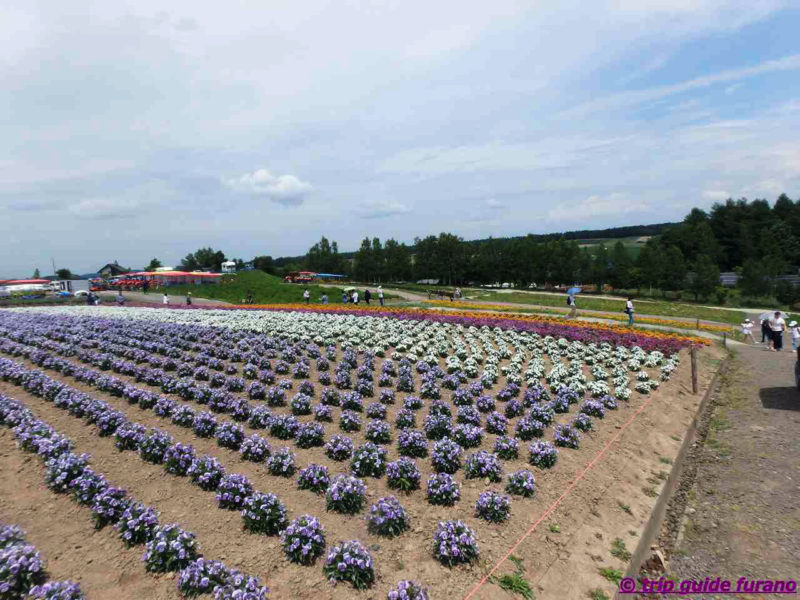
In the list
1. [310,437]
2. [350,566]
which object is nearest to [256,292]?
[310,437]

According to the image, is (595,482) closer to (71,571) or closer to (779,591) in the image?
(779,591)

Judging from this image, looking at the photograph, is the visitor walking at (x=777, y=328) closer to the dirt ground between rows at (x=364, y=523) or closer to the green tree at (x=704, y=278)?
the dirt ground between rows at (x=364, y=523)

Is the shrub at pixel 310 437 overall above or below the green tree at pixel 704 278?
below

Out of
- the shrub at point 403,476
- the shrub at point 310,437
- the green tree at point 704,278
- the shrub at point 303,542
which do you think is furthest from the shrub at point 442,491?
the green tree at point 704,278

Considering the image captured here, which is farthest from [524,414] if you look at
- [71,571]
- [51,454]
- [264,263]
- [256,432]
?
[264,263]

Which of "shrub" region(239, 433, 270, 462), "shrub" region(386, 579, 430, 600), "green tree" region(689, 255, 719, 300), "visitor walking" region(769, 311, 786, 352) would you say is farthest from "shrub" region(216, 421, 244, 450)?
"green tree" region(689, 255, 719, 300)

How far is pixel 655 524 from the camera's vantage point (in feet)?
25.3

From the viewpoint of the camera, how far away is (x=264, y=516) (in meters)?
6.30

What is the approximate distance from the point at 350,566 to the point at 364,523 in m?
1.31

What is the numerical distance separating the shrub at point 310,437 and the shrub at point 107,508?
3229 millimetres

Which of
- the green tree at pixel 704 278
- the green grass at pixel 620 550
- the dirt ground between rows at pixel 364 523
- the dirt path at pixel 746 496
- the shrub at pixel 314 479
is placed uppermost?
the green tree at pixel 704 278

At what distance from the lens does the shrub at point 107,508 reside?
6.23 meters

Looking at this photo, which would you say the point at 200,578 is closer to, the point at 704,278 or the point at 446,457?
the point at 446,457

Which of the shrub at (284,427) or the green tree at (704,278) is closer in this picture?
the shrub at (284,427)
